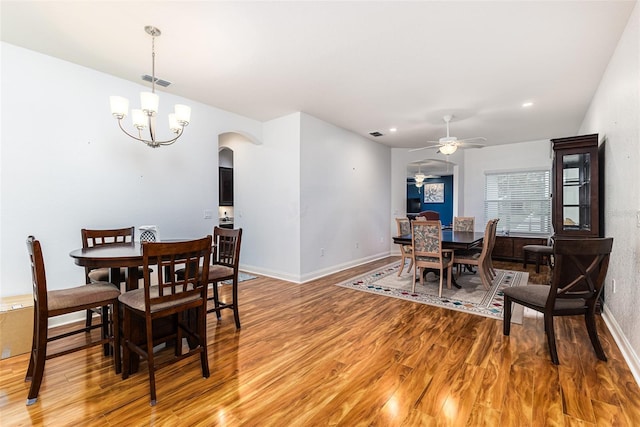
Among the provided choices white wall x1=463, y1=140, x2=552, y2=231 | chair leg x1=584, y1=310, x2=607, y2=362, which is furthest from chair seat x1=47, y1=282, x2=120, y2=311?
white wall x1=463, y1=140, x2=552, y2=231

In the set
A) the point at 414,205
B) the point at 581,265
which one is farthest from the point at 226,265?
the point at 414,205

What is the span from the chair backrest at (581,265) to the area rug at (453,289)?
3.07ft

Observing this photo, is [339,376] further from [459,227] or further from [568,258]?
[459,227]

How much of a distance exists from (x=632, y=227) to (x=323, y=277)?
3.81 meters

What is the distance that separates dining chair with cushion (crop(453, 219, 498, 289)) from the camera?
424 centimetres

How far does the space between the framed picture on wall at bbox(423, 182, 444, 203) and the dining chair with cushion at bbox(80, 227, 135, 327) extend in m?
11.2

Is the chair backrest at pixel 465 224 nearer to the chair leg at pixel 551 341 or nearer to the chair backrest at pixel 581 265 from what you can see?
the chair backrest at pixel 581 265

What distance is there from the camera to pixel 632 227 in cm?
227

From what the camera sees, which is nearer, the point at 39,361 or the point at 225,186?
the point at 39,361

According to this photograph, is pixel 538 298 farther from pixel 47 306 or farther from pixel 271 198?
pixel 271 198

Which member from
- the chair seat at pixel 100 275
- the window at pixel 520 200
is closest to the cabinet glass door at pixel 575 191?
the window at pixel 520 200

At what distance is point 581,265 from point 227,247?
10.4ft

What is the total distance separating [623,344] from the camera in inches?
94.0

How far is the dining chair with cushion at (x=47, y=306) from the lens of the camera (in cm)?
184
